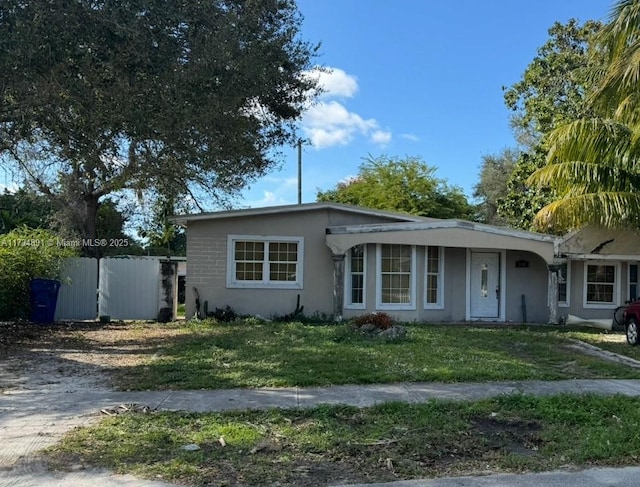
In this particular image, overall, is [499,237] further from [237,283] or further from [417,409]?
[417,409]

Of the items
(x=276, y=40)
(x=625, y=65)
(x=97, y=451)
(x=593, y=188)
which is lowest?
(x=97, y=451)

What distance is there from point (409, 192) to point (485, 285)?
13534 millimetres

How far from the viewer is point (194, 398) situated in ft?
22.9

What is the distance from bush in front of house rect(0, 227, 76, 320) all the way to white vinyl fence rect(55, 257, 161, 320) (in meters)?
1.43

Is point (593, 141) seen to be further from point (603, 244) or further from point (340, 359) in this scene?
point (340, 359)

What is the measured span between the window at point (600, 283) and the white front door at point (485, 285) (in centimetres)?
283

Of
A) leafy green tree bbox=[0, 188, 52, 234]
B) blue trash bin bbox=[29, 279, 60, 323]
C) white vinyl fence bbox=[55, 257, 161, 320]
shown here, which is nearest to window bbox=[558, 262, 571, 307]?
white vinyl fence bbox=[55, 257, 161, 320]

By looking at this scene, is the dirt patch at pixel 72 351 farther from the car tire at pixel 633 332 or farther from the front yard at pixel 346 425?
the car tire at pixel 633 332

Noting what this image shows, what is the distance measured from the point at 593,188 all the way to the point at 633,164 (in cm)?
114

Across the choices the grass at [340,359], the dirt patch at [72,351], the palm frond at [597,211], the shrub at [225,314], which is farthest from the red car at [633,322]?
the dirt patch at [72,351]

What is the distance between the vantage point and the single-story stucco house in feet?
52.6

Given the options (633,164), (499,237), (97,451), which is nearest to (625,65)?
(633,164)

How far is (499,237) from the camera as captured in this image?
1619cm

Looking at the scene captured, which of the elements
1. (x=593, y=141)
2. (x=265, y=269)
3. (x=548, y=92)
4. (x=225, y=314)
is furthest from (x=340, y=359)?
(x=548, y=92)
